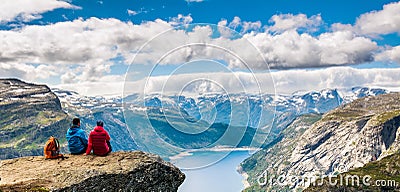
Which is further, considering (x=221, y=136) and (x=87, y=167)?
(x=87, y=167)

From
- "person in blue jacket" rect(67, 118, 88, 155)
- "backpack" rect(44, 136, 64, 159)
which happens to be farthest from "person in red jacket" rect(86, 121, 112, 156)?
"backpack" rect(44, 136, 64, 159)

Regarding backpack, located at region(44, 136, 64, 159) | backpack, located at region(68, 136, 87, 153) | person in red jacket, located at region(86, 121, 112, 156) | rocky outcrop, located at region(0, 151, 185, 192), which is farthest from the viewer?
backpack, located at region(68, 136, 87, 153)

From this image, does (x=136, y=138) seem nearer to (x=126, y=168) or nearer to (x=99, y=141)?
(x=126, y=168)

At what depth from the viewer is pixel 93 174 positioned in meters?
16.0

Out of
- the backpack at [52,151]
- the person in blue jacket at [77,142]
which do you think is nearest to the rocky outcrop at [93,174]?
the backpack at [52,151]

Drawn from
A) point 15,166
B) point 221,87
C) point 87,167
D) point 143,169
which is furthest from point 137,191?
point 221,87

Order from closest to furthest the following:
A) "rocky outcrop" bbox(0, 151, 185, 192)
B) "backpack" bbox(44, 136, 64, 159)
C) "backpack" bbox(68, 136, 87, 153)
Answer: "rocky outcrop" bbox(0, 151, 185, 192) → "backpack" bbox(44, 136, 64, 159) → "backpack" bbox(68, 136, 87, 153)

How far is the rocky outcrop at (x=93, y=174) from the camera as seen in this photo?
1516 centimetres

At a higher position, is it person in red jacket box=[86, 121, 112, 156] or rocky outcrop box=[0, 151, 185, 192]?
person in red jacket box=[86, 121, 112, 156]

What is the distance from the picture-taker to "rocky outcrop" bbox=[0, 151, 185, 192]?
49.7ft

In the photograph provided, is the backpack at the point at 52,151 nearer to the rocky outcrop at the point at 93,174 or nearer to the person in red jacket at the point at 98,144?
the rocky outcrop at the point at 93,174

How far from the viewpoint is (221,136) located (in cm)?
1350

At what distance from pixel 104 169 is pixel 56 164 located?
2339 millimetres

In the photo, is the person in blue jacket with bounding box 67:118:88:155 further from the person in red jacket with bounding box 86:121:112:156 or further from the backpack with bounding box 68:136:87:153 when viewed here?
the person in red jacket with bounding box 86:121:112:156
